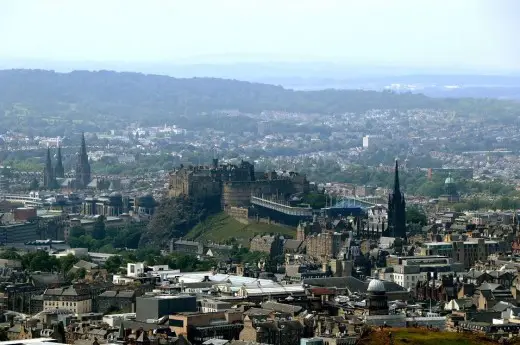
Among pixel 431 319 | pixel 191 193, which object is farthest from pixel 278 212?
pixel 431 319

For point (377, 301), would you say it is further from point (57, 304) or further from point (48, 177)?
point (48, 177)

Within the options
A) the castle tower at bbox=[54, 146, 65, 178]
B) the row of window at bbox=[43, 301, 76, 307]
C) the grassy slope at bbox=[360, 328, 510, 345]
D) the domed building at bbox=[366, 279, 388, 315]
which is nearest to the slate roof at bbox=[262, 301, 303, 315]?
the domed building at bbox=[366, 279, 388, 315]

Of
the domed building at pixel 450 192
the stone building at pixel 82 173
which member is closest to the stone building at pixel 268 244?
the domed building at pixel 450 192

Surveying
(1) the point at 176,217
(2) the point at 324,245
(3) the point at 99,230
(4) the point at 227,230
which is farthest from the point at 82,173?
(2) the point at 324,245

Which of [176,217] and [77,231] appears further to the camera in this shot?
[77,231]

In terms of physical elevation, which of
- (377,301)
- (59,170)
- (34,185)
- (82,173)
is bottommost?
(59,170)

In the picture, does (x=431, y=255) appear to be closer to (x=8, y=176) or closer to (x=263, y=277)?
(x=263, y=277)

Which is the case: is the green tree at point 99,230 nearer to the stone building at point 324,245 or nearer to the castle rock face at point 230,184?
the castle rock face at point 230,184
